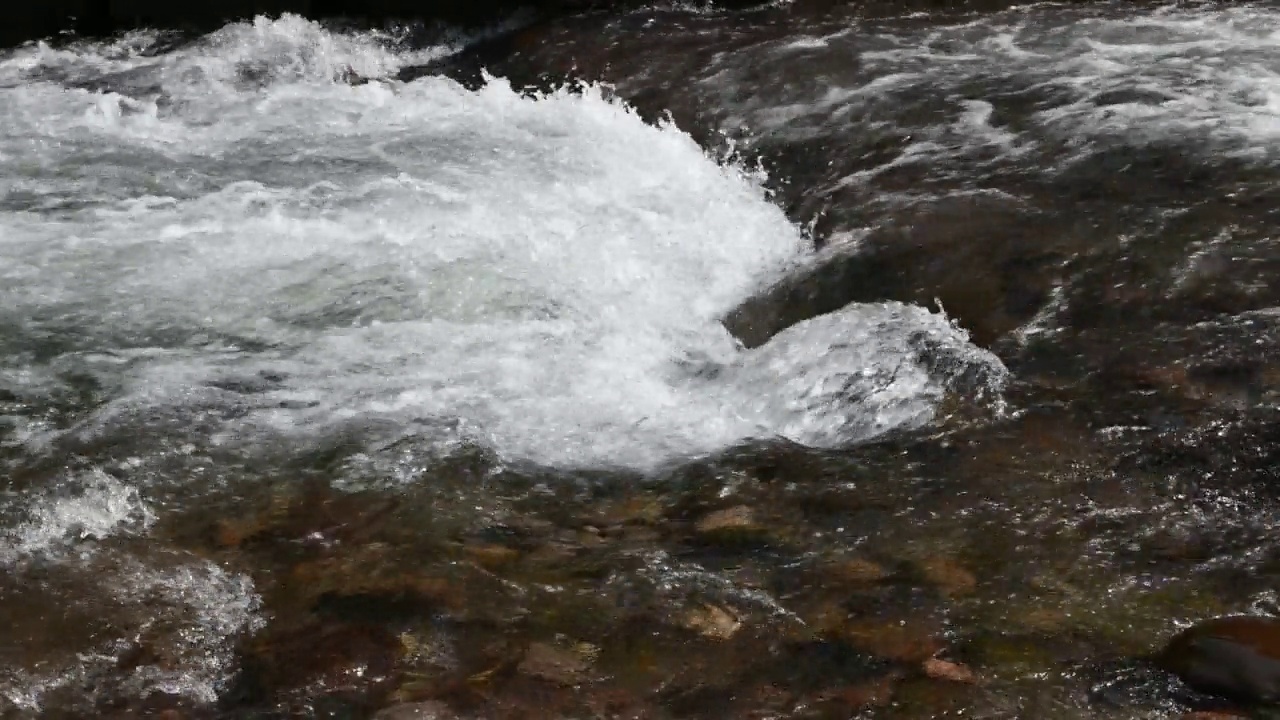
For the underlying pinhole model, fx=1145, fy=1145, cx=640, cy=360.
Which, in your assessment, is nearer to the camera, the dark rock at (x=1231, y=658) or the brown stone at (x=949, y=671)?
the dark rock at (x=1231, y=658)

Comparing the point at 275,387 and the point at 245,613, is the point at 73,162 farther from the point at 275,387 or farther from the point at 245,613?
the point at 245,613

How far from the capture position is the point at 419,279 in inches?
214

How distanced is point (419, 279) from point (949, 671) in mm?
3320

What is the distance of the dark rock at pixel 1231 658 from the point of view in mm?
2707

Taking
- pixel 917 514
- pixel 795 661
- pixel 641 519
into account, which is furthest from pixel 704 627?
pixel 917 514

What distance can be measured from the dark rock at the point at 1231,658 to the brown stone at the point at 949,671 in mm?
473

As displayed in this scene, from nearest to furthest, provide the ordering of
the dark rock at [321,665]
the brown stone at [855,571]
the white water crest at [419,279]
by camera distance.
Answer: the dark rock at [321,665], the brown stone at [855,571], the white water crest at [419,279]

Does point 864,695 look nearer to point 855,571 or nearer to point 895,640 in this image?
point 895,640

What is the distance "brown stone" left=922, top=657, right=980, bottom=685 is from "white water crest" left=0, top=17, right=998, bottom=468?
1.19 metres

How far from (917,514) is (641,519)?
2.85 feet

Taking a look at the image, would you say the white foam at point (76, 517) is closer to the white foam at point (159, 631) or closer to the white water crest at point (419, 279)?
the white foam at point (159, 631)

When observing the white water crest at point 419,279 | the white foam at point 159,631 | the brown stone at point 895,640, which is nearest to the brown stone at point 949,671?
the brown stone at point 895,640

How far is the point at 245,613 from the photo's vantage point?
3262mm

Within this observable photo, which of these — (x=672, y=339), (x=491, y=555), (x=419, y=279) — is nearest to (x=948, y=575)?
(x=491, y=555)
